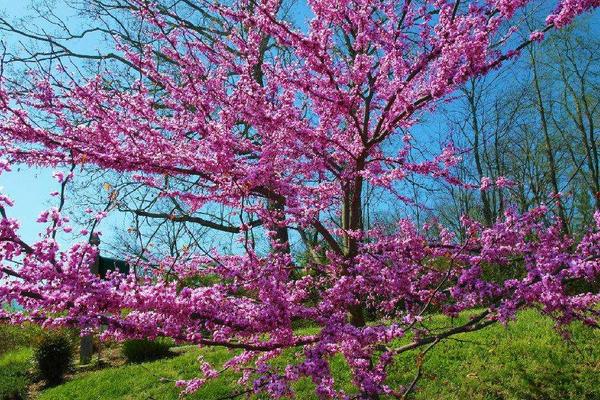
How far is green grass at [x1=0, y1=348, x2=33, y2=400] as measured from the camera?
9.24 meters

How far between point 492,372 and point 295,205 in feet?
11.9

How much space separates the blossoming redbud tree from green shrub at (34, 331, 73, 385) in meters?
7.20

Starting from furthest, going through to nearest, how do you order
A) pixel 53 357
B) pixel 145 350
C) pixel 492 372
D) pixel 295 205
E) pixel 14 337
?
pixel 14 337, pixel 145 350, pixel 53 357, pixel 492 372, pixel 295 205

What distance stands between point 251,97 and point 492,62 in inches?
77.5

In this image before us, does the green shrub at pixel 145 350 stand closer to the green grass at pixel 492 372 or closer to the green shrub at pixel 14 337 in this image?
the green grass at pixel 492 372

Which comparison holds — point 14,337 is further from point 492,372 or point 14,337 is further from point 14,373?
point 492,372

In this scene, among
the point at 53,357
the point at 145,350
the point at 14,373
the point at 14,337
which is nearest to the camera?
the point at 14,373

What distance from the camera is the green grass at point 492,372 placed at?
18.9ft

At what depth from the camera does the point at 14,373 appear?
35.4ft

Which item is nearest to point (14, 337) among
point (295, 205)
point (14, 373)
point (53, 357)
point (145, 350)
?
point (14, 373)

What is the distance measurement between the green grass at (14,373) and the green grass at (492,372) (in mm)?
987

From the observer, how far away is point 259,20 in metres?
4.07

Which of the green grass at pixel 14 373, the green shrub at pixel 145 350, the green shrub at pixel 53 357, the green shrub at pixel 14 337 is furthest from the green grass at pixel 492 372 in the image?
the green shrub at pixel 14 337

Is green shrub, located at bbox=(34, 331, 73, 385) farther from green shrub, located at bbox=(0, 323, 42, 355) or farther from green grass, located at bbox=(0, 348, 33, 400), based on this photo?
green shrub, located at bbox=(0, 323, 42, 355)
